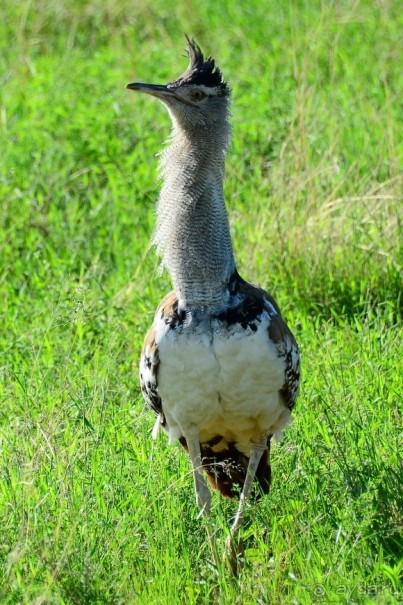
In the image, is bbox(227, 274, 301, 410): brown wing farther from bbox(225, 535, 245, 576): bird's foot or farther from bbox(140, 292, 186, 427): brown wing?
bbox(225, 535, 245, 576): bird's foot

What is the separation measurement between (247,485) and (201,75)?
58.5 inches

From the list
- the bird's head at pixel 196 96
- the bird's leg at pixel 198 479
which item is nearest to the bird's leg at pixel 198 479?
the bird's leg at pixel 198 479

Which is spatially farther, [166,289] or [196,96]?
[166,289]

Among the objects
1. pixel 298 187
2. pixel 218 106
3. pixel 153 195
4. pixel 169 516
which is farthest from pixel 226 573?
pixel 153 195

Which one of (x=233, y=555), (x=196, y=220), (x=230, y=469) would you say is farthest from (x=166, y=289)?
(x=233, y=555)

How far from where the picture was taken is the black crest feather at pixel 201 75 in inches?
168

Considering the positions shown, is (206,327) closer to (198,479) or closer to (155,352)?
(155,352)

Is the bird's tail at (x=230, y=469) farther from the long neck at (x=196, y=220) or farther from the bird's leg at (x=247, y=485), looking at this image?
the long neck at (x=196, y=220)

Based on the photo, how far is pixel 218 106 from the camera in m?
4.29

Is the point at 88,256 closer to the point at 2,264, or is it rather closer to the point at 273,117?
the point at 2,264

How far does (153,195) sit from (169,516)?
3321mm

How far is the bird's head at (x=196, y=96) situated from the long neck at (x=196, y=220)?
0.04 meters

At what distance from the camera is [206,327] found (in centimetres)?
397

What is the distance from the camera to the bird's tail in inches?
175
